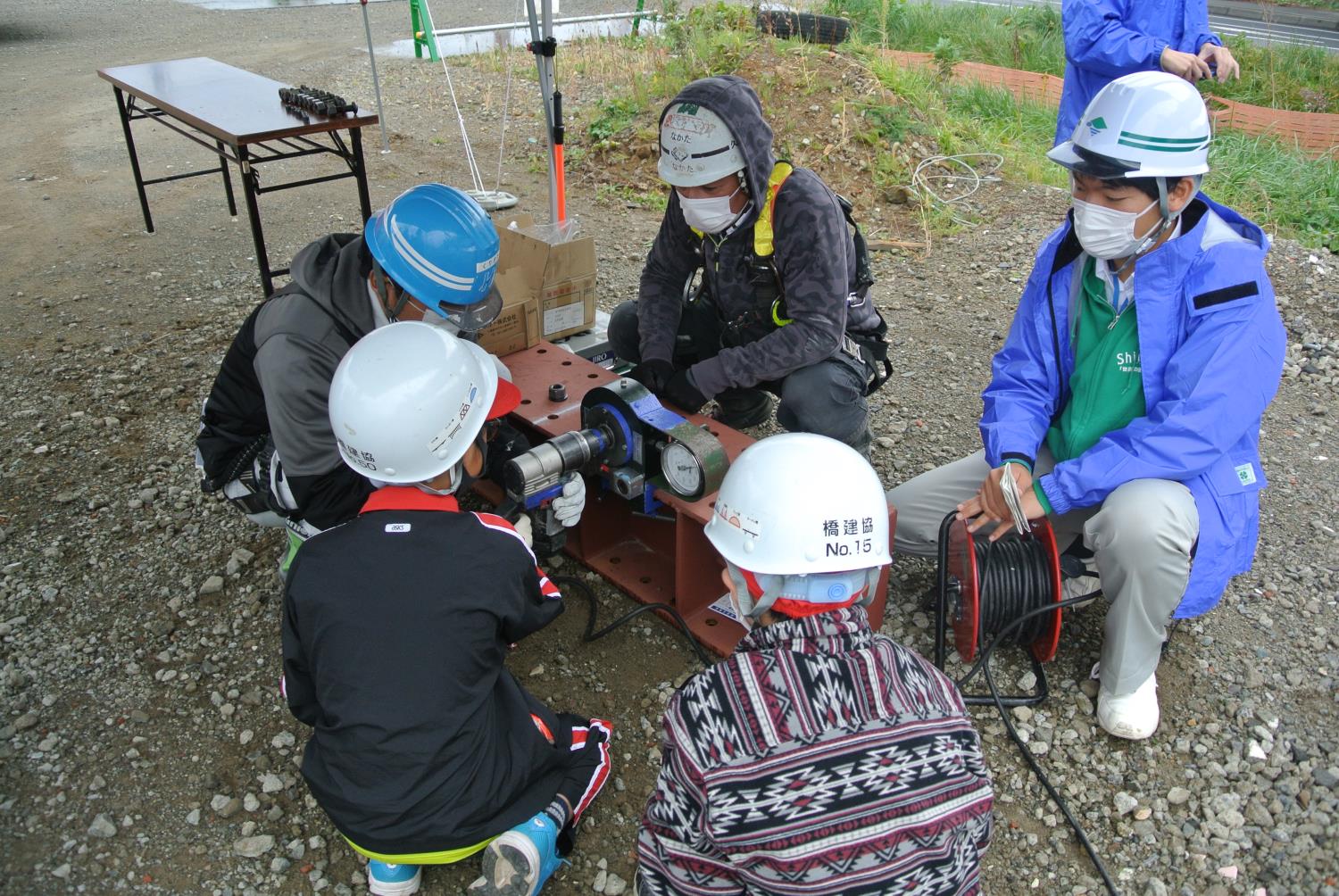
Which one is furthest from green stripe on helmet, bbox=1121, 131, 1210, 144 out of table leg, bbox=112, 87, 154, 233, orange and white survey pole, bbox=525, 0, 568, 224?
table leg, bbox=112, 87, 154, 233

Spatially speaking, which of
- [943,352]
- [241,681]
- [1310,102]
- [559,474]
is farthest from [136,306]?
[1310,102]

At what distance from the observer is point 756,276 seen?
137 inches

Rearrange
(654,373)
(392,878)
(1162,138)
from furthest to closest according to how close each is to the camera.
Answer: (654,373), (1162,138), (392,878)

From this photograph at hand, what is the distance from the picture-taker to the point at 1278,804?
259 cm

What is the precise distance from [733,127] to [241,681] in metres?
2.37

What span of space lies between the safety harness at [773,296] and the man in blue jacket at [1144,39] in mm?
2051

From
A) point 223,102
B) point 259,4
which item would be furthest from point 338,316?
point 259,4

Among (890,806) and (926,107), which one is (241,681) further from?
(926,107)

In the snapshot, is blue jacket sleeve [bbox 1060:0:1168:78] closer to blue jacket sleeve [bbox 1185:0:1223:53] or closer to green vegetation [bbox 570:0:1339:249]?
blue jacket sleeve [bbox 1185:0:1223:53]

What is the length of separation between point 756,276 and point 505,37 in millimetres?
11256

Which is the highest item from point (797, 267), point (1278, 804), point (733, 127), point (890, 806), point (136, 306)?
point (733, 127)

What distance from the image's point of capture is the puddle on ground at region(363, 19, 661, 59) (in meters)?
12.2

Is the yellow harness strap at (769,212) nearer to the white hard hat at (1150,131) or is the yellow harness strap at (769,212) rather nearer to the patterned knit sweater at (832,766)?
the white hard hat at (1150,131)

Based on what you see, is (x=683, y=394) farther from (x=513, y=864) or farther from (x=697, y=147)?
(x=513, y=864)
